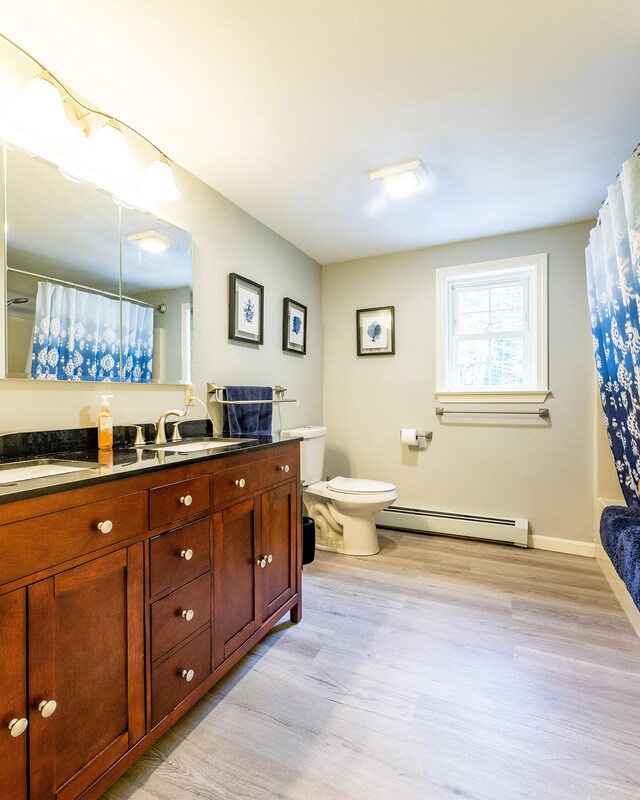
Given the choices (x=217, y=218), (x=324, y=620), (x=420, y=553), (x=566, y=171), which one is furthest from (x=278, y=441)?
(x=566, y=171)

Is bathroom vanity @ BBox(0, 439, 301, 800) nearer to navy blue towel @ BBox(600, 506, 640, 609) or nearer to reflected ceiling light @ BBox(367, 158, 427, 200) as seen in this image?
navy blue towel @ BBox(600, 506, 640, 609)

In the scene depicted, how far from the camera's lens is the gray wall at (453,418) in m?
2.67

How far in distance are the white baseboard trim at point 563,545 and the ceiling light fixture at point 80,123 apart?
9.91ft

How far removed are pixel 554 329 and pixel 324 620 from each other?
2.34 metres

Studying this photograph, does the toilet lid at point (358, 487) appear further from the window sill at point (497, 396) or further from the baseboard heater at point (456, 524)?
the window sill at point (497, 396)

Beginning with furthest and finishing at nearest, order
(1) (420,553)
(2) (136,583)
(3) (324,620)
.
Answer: (1) (420,553) < (3) (324,620) < (2) (136,583)

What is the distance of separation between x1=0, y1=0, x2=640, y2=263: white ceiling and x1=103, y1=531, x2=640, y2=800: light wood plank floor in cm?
219

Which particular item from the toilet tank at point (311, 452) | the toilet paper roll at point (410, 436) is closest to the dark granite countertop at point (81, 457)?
the toilet tank at point (311, 452)

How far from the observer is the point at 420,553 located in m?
2.68

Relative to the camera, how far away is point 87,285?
60.1 inches

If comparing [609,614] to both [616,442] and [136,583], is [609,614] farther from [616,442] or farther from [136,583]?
[136,583]

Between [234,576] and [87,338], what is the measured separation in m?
1.04

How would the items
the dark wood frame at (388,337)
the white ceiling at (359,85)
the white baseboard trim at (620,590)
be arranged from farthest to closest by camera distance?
the dark wood frame at (388,337), the white baseboard trim at (620,590), the white ceiling at (359,85)

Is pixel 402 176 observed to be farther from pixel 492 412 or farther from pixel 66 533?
pixel 66 533
